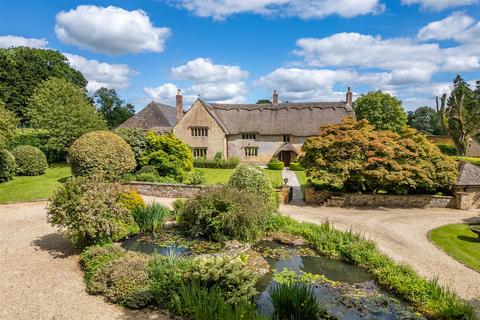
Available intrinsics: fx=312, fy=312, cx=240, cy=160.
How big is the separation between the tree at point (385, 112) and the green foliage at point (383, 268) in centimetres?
3573

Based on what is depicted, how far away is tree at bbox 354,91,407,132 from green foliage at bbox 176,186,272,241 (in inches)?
1477

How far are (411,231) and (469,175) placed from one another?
890 centimetres

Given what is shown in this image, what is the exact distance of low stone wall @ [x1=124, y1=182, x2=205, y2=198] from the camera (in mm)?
21953

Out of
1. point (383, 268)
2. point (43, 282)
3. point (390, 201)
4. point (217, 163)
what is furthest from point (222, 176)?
point (43, 282)

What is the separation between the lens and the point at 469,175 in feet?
67.7

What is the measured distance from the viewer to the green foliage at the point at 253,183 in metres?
16.2

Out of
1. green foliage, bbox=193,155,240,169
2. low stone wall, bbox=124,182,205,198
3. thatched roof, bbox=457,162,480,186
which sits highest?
green foliage, bbox=193,155,240,169

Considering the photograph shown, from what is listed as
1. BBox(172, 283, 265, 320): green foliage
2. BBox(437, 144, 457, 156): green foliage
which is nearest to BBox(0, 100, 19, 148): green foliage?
BBox(172, 283, 265, 320): green foliage

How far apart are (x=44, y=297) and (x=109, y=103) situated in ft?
241

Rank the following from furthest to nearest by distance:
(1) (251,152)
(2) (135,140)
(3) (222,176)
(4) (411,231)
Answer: (1) (251,152) → (3) (222,176) → (2) (135,140) → (4) (411,231)

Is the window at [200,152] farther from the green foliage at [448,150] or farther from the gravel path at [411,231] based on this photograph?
the green foliage at [448,150]

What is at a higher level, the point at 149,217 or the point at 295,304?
the point at 149,217

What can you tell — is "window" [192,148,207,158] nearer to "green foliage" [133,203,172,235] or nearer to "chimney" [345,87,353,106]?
"chimney" [345,87,353,106]

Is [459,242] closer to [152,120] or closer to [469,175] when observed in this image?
[469,175]
